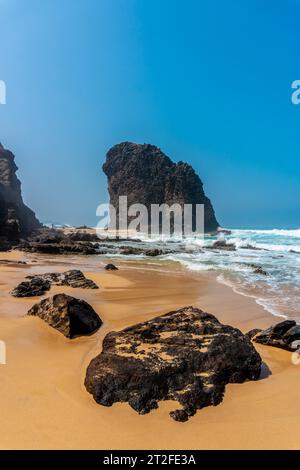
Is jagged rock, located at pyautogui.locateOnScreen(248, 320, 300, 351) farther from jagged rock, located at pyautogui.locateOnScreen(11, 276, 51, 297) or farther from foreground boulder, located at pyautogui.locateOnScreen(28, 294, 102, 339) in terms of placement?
jagged rock, located at pyautogui.locateOnScreen(11, 276, 51, 297)

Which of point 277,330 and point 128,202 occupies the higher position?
point 128,202

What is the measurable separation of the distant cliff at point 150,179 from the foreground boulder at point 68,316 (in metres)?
78.4

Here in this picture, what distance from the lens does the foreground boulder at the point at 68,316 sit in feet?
15.9

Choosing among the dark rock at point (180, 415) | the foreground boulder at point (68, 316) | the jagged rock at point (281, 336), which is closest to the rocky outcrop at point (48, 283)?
the foreground boulder at point (68, 316)

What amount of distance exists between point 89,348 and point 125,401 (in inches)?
60.9

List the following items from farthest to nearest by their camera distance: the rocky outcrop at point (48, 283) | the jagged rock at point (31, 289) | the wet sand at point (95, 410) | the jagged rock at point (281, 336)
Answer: the rocky outcrop at point (48, 283) → the jagged rock at point (31, 289) → the jagged rock at point (281, 336) → the wet sand at point (95, 410)

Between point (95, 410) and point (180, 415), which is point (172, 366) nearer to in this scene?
point (180, 415)

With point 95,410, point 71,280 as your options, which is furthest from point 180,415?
point 71,280

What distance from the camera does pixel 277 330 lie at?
479cm

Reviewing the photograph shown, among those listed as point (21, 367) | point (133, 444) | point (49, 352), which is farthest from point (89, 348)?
point (133, 444)

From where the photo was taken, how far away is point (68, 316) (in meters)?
4.86

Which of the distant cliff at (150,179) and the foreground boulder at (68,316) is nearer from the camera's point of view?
the foreground boulder at (68,316)

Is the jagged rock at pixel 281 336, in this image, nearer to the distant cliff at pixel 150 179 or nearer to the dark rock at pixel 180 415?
the dark rock at pixel 180 415

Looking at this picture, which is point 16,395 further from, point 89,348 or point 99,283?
point 99,283
